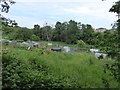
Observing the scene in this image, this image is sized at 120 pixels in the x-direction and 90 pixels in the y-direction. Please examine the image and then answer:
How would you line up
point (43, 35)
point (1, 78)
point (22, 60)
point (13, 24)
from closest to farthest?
point (13, 24)
point (1, 78)
point (22, 60)
point (43, 35)

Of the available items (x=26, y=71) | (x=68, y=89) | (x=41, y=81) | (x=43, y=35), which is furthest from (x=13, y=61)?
(x=43, y=35)

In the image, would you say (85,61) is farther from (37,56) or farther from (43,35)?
(43,35)

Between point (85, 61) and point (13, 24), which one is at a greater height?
point (13, 24)

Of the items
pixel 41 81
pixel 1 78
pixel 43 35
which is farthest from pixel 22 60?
pixel 43 35

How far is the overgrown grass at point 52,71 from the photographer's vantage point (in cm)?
867

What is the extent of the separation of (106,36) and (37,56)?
6.18 metres

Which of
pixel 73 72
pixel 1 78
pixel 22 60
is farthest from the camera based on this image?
pixel 73 72

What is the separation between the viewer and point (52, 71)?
1127 centimetres

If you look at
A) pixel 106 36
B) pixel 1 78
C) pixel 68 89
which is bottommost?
pixel 68 89

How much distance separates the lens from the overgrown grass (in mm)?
8672

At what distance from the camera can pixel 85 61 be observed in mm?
12969

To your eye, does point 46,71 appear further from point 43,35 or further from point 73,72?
point 43,35

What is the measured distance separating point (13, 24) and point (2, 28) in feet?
0.83

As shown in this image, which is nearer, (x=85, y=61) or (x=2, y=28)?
(x=2, y=28)
